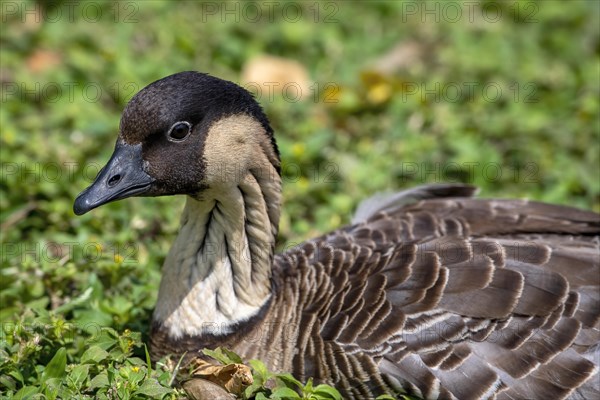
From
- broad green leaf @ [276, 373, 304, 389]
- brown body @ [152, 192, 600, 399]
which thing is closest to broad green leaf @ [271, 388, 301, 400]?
broad green leaf @ [276, 373, 304, 389]

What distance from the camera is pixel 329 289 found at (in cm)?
490

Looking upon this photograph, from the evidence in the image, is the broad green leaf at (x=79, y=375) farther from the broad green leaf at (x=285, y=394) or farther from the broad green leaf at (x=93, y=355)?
the broad green leaf at (x=285, y=394)

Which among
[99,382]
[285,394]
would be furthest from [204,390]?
[99,382]

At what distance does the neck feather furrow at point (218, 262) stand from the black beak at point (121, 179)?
0.40 meters

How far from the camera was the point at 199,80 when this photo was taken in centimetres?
443

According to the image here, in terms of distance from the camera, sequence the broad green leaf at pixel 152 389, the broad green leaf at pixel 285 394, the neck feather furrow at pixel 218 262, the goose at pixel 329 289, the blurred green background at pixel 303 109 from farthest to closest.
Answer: the blurred green background at pixel 303 109 < the neck feather furrow at pixel 218 262 < the goose at pixel 329 289 < the broad green leaf at pixel 285 394 < the broad green leaf at pixel 152 389

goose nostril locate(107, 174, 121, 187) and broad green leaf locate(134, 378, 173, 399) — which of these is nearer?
broad green leaf locate(134, 378, 173, 399)

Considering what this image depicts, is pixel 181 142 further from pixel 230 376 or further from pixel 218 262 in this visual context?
pixel 230 376

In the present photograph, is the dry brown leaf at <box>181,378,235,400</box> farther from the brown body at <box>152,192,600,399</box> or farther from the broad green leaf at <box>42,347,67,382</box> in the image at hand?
the broad green leaf at <box>42,347,67,382</box>

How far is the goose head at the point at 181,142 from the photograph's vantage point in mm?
4352

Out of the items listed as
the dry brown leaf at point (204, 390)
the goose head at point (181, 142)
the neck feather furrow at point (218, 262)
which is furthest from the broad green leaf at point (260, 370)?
the goose head at point (181, 142)

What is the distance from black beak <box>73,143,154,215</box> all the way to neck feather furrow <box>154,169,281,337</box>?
401 mm

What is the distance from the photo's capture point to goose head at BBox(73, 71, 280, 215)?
14.3ft

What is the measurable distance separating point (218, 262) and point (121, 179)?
0.74 metres
